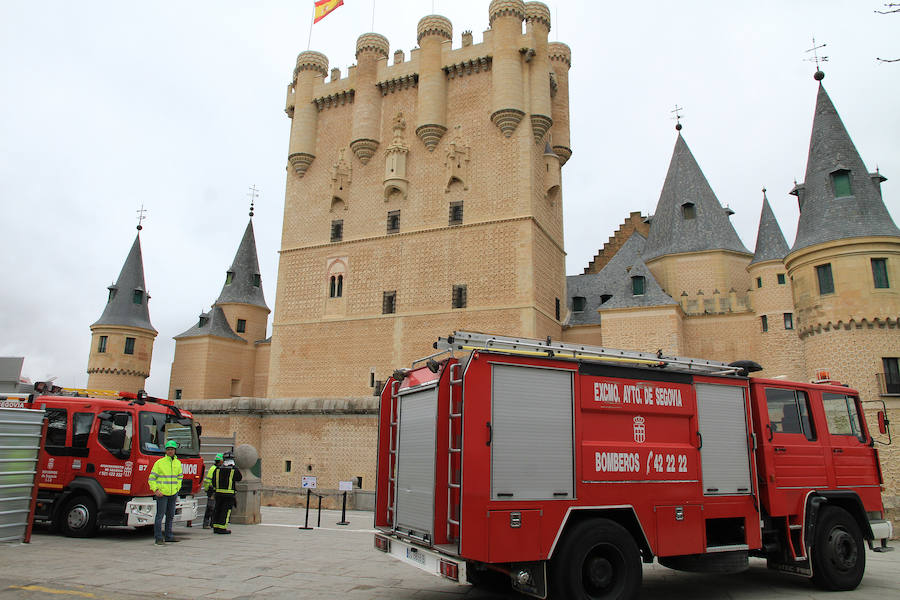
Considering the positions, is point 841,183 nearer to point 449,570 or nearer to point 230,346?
point 449,570

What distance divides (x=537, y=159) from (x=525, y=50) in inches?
194

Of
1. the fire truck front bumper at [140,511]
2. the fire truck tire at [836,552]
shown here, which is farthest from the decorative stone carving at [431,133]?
the fire truck tire at [836,552]

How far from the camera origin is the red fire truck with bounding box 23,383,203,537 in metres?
9.98

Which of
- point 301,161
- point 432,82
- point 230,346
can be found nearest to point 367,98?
point 432,82

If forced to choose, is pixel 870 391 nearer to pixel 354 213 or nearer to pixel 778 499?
pixel 778 499

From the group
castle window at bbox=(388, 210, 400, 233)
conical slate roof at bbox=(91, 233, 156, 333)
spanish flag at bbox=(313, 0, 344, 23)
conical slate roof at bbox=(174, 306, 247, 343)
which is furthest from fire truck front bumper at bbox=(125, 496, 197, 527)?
conical slate roof at bbox=(91, 233, 156, 333)

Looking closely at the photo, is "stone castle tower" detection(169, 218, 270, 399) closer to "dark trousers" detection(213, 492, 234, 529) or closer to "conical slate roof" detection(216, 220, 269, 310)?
"conical slate roof" detection(216, 220, 269, 310)

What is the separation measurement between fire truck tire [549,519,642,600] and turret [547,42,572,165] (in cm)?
2538

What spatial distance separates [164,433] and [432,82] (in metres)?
21.9

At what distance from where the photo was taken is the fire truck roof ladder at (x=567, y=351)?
5.95 meters

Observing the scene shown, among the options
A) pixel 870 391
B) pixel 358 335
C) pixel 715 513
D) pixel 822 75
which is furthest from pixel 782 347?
pixel 715 513

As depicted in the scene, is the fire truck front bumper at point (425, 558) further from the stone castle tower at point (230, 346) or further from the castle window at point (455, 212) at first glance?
the stone castle tower at point (230, 346)

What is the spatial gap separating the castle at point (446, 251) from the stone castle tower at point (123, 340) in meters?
11.4

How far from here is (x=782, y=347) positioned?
23828 mm
